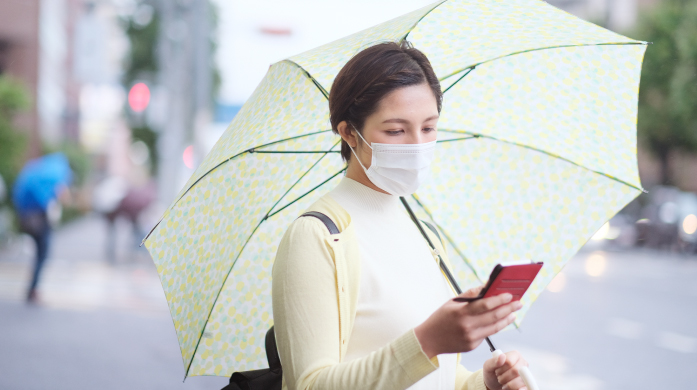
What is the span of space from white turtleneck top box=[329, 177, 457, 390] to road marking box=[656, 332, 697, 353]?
24.1 feet

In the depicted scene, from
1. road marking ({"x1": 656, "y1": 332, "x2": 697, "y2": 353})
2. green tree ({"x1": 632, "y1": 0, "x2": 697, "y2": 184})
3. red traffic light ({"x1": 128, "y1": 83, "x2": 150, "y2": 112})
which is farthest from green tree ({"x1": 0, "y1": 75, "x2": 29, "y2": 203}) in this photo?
Result: green tree ({"x1": 632, "y1": 0, "x2": 697, "y2": 184})

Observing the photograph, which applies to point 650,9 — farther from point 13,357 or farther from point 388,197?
point 388,197

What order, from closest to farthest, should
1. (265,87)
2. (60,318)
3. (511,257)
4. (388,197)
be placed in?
(388,197) < (265,87) < (511,257) < (60,318)

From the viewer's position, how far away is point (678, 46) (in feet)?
86.8

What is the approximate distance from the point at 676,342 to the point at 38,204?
858cm

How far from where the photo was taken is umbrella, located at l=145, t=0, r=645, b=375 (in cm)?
213

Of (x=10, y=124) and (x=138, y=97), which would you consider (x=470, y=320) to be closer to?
(x=138, y=97)

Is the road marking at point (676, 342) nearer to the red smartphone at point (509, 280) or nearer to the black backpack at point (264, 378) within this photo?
the black backpack at point (264, 378)

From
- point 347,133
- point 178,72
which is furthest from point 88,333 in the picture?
point 178,72

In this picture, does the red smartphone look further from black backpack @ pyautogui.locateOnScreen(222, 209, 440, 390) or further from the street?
the street

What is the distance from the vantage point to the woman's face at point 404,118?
5.51ft

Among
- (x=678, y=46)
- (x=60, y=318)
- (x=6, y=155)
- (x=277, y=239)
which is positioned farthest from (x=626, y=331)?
(x=678, y=46)

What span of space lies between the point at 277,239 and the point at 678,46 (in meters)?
27.9

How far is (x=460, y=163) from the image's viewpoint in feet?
8.59
